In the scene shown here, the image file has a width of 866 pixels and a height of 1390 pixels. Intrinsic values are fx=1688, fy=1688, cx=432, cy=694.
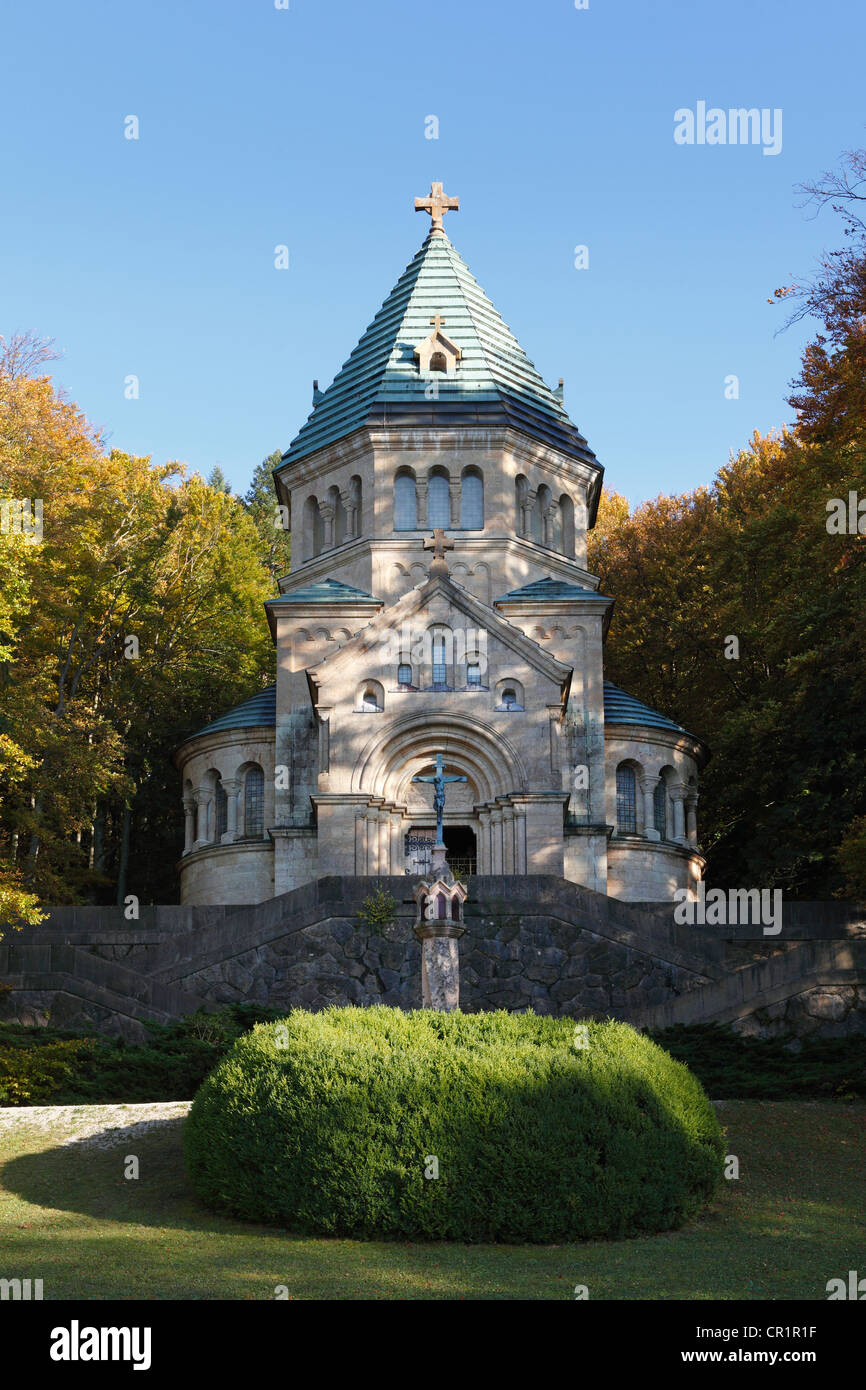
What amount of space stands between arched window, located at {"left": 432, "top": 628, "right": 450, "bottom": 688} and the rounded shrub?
18457 mm

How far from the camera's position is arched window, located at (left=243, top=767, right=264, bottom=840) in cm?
3872

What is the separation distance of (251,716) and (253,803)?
2133 mm

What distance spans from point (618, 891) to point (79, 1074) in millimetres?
17467

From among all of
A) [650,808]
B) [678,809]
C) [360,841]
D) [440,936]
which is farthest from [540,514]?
[440,936]

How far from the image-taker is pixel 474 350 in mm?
41312

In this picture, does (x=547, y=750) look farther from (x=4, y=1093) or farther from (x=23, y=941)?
(x=4, y=1093)

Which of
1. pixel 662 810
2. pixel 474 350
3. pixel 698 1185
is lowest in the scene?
pixel 698 1185

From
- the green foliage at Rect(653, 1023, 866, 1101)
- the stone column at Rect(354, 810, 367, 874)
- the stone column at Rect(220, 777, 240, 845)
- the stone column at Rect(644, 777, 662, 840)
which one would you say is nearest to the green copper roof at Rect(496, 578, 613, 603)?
the stone column at Rect(644, 777, 662, 840)

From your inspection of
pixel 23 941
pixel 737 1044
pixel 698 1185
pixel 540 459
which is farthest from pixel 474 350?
pixel 698 1185

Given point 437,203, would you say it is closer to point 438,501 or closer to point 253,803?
point 438,501

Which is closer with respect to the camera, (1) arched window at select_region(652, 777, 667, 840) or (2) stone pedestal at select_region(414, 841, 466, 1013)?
(2) stone pedestal at select_region(414, 841, 466, 1013)

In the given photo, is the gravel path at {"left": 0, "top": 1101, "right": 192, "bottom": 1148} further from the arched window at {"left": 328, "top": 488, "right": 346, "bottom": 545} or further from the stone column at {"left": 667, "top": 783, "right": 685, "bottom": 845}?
the arched window at {"left": 328, "top": 488, "right": 346, "bottom": 545}

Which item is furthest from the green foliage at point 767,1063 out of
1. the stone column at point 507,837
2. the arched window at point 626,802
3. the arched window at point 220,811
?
the arched window at point 220,811

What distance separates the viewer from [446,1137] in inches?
615
